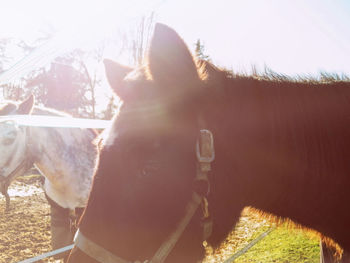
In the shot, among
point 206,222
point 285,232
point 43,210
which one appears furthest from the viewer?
point 43,210

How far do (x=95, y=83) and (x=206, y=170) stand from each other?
81.2 feet

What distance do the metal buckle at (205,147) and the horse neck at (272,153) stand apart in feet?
0.26

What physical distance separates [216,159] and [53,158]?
303 cm

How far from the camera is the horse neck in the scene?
1456 mm

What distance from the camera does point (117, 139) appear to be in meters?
1.32

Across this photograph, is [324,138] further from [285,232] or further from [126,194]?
[285,232]

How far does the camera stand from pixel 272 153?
1.50 metres

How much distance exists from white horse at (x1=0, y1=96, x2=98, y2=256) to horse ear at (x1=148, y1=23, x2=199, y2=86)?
260 cm

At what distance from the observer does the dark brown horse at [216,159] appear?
1.30 meters

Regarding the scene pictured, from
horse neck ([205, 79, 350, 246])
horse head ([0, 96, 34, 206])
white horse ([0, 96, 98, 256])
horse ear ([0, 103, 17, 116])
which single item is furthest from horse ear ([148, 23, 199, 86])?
horse ear ([0, 103, 17, 116])

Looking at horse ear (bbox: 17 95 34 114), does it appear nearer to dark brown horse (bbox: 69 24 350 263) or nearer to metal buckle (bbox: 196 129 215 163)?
dark brown horse (bbox: 69 24 350 263)

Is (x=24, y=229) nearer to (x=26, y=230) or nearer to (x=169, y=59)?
(x=26, y=230)

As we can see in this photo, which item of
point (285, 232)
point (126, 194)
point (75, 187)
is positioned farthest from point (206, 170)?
point (285, 232)

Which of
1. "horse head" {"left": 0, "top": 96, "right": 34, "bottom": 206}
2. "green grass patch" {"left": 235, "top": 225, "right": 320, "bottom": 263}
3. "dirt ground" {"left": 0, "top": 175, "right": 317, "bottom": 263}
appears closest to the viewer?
"horse head" {"left": 0, "top": 96, "right": 34, "bottom": 206}
